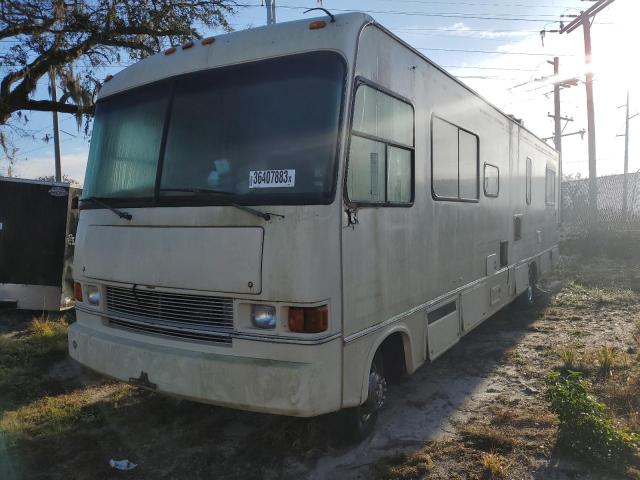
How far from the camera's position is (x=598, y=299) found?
9.50 meters

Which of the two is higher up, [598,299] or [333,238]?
[333,238]

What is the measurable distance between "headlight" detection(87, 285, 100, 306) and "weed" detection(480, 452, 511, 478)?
3054 mm

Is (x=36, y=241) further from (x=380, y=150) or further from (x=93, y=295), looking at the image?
(x=380, y=150)

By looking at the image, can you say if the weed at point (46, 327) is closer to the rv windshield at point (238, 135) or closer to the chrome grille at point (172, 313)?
the chrome grille at point (172, 313)

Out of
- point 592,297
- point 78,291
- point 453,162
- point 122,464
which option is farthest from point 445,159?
point 592,297

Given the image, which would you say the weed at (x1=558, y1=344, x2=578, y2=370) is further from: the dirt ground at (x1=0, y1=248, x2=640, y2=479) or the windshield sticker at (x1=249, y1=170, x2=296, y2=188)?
the windshield sticker at (x1=249, y1=170, x2=296, y2=188)

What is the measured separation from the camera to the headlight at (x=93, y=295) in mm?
4070

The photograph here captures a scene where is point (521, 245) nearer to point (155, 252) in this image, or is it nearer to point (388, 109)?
point (388, 109)

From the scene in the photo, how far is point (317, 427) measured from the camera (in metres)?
4.04

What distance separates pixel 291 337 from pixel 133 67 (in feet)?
8.64

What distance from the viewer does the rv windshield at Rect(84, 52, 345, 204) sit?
324 cm

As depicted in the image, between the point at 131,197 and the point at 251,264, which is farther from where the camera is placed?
the point at 131,197

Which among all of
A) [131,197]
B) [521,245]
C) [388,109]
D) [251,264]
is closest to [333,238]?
[251,264]

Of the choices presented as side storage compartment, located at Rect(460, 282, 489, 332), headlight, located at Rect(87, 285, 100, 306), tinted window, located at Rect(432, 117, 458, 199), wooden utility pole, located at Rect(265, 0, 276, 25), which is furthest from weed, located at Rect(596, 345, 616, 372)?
wooden utility pole, located at Rect(265, 0, 276, 25)
